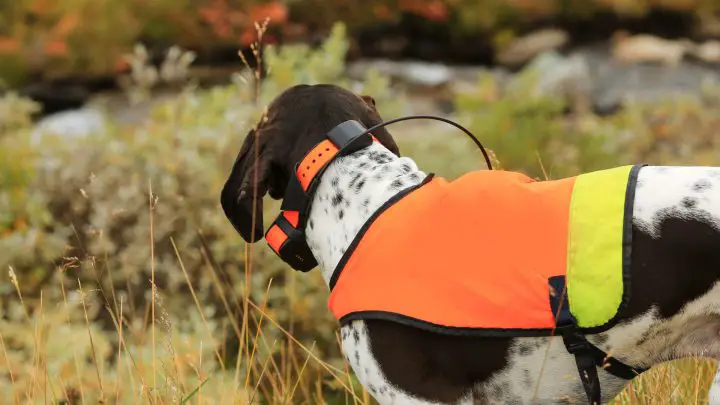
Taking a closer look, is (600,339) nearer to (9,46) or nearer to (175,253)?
(175,253)

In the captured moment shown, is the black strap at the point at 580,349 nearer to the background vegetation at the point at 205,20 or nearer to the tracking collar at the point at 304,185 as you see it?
the tracking collar at the point at 304,185

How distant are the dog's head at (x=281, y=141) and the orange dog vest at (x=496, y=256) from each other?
33cm

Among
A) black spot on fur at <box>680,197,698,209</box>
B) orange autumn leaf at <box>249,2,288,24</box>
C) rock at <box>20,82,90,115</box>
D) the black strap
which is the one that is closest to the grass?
the black strap

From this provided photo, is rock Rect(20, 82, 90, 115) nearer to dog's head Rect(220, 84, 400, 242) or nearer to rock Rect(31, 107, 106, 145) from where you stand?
rock Rect(31, 107, 106, 145)

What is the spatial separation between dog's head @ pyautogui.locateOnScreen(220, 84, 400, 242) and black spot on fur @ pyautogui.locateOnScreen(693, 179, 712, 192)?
2.70 feet

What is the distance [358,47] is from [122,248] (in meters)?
6.42

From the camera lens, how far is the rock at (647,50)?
10414 mm

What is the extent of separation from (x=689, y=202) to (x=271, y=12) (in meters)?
8.15

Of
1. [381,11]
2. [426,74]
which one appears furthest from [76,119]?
[426,74]

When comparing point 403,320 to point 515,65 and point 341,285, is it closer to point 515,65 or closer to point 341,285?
point 341,285

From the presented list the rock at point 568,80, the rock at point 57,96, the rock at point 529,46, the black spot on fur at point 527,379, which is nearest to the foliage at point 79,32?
the rock at point 57,96

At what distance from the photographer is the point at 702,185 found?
6.61 feet

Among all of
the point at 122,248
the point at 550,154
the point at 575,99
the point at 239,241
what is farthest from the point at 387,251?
the point at 575,99

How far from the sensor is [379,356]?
2.15m
